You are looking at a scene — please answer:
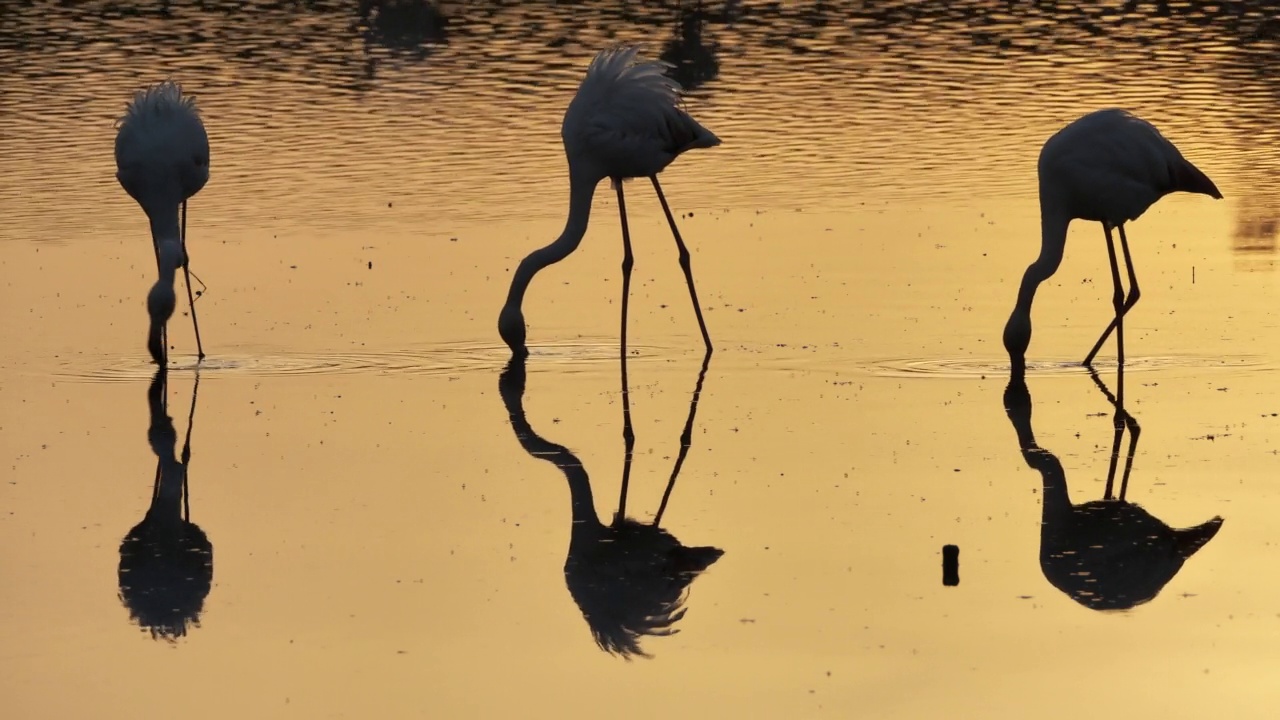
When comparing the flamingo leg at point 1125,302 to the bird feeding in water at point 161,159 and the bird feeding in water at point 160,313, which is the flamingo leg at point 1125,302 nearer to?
the bird feeding in water at point 160,313

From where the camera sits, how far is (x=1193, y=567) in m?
8.03

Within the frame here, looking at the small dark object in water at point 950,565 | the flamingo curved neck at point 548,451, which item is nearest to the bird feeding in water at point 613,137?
the flamingo curved neck at point 548,451

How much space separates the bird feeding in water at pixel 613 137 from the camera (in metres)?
12.5

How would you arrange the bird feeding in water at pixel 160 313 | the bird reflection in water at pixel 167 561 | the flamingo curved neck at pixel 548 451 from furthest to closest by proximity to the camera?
the bird feeding in water at pixel 160 313
the flamingo curved neck at pixel 548 451
the bird reflection in water at pixel 167 561

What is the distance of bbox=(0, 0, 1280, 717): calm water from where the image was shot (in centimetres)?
714

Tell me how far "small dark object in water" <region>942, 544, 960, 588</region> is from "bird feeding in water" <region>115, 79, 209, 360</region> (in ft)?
20.5

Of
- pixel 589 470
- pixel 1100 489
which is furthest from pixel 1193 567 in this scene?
pixel 589 470

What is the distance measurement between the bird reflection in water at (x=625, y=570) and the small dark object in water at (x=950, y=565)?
898mm

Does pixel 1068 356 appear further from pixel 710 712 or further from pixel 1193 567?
pixel 710 712

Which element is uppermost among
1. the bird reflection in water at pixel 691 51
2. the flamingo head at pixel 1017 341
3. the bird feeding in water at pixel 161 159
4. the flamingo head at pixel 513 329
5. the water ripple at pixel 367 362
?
the bird feeding in water at pixel 161 159

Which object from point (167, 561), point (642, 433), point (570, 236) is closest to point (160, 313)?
point (570, 236)

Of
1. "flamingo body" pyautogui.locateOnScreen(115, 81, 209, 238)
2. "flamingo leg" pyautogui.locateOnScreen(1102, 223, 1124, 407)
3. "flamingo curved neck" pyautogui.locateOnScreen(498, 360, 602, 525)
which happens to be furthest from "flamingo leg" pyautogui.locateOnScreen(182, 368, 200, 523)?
"flamingo leg" pyautogui.locateOnScreen(1102, 223, 1124, 407)

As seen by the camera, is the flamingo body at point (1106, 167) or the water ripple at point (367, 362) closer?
the flamingo body at point (1106, 167)

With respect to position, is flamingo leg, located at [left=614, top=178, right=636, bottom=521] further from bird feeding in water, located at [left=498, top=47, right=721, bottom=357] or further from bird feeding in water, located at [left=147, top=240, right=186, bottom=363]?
bird feeding in water, located at [left=147, top=240, right=186, bottom=363]
